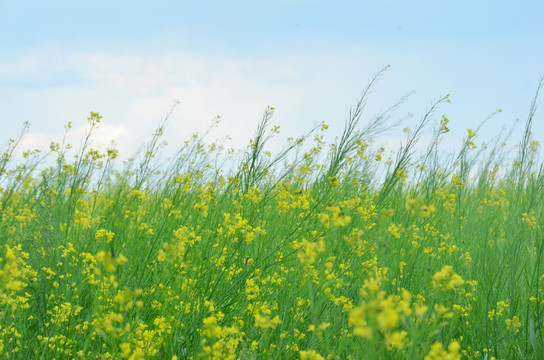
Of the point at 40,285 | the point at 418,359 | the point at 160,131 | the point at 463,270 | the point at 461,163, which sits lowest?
the point at 40,285

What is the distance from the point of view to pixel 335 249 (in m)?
2.77

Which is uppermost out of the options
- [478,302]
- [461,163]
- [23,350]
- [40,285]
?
[461,163]

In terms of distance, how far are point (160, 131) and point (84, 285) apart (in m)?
1.41

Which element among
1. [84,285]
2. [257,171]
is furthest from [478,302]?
[84,285]

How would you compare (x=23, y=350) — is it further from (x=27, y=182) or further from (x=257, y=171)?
(x=27, y=182)

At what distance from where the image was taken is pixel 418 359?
49.7 inches

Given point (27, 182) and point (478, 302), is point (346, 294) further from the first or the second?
point (27, 182)

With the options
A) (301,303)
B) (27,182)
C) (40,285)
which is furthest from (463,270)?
(27,182)

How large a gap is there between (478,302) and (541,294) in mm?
327

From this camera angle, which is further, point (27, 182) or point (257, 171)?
point (27, 182)

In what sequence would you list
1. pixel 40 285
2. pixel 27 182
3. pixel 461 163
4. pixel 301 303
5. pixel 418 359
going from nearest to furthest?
1. pixel 418 359
2. pixel 301 303
3. pixel 40 285
4. pixel 461 163
5. pixel 27 182

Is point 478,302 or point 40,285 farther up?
point 478,302

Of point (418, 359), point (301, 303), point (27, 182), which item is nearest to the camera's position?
point (418, 359)

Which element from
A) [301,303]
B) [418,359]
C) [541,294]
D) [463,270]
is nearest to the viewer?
[418,359]
